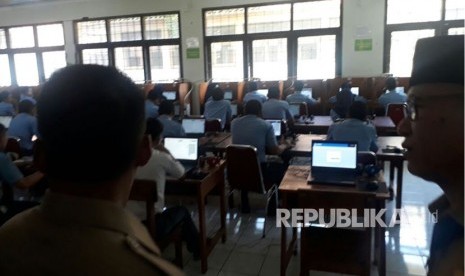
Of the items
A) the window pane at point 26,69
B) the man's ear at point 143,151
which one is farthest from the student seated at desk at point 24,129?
the window pane at point 26,69

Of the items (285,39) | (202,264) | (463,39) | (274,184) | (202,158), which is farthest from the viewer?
(285,39)

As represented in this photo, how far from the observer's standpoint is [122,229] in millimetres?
602

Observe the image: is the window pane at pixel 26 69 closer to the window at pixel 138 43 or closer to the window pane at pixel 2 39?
the window pane at pixel 2 39

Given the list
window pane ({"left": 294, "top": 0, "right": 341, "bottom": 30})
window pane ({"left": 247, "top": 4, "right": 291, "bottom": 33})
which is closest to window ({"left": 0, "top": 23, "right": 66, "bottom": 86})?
window pane ({"left": 247, "top": 4, "right": 291, "bottom": 33})

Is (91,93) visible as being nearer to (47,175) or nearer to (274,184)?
(47,175)

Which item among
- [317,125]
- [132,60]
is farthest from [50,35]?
[317,125]

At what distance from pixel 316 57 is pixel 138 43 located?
431 cm

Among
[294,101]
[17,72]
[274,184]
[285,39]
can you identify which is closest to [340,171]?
[274,184]

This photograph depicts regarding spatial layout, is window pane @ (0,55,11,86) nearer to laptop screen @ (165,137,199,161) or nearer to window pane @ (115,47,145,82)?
window pane @ (115,47,145,82)

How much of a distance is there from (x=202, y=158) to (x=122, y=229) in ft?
9.44

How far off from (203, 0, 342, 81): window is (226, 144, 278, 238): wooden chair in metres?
5.36

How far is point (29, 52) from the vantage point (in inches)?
408

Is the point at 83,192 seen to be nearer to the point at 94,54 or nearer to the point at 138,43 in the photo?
the point at 138,43

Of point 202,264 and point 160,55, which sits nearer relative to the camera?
point 202,264
